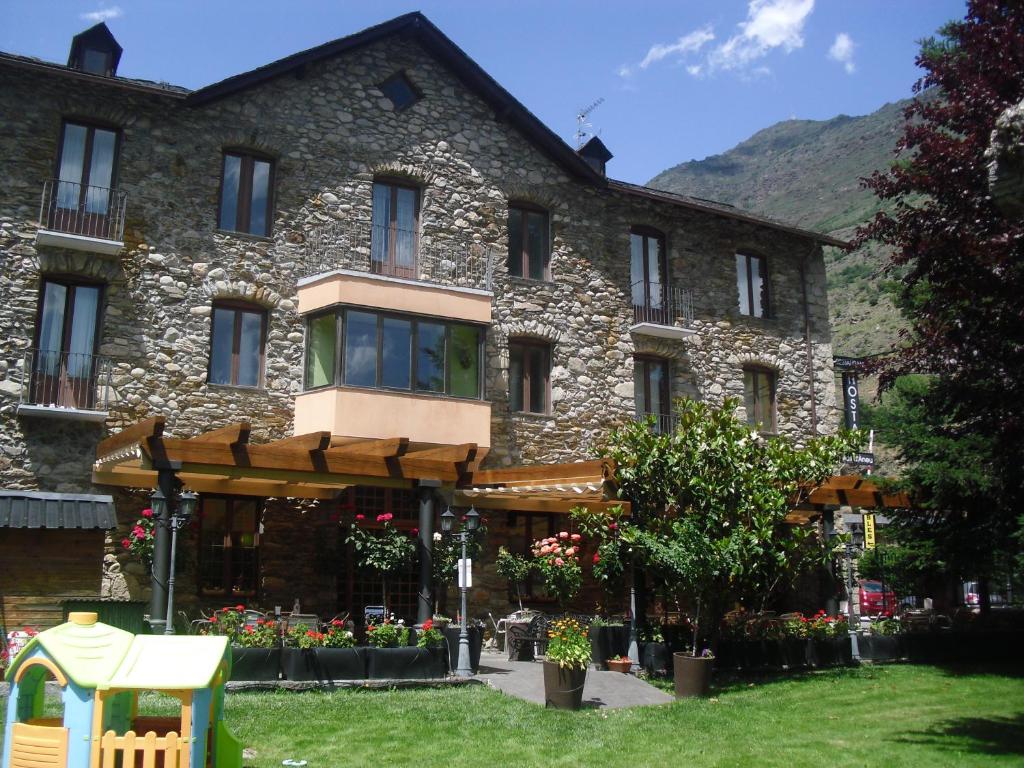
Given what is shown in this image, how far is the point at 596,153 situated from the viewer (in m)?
22.2

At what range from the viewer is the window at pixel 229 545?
1633 cm

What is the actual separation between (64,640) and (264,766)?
2440mm

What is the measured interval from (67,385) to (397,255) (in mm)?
6350

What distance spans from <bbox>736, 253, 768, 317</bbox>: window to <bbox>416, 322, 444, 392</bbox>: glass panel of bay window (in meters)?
8.21

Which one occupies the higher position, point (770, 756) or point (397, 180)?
point (397, 180)

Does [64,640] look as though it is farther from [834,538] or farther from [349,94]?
[349,94]

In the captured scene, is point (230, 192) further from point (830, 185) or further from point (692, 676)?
point (830, 185)

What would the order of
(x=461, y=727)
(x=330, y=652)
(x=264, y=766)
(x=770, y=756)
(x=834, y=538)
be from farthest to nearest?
(x=834, y=538), (x=330, y=652), (x=461, y=727), (x=770, y=756), (x=264, y=766)

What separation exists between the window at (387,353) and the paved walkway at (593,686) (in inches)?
205

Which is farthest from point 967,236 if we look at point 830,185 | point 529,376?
point 830,185

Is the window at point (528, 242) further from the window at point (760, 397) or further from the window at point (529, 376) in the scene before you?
the window at point (760, 397)

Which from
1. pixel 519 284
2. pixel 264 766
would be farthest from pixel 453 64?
pixel 264 766

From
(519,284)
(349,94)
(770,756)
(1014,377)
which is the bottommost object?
(770,756)

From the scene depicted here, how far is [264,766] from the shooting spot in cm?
799
